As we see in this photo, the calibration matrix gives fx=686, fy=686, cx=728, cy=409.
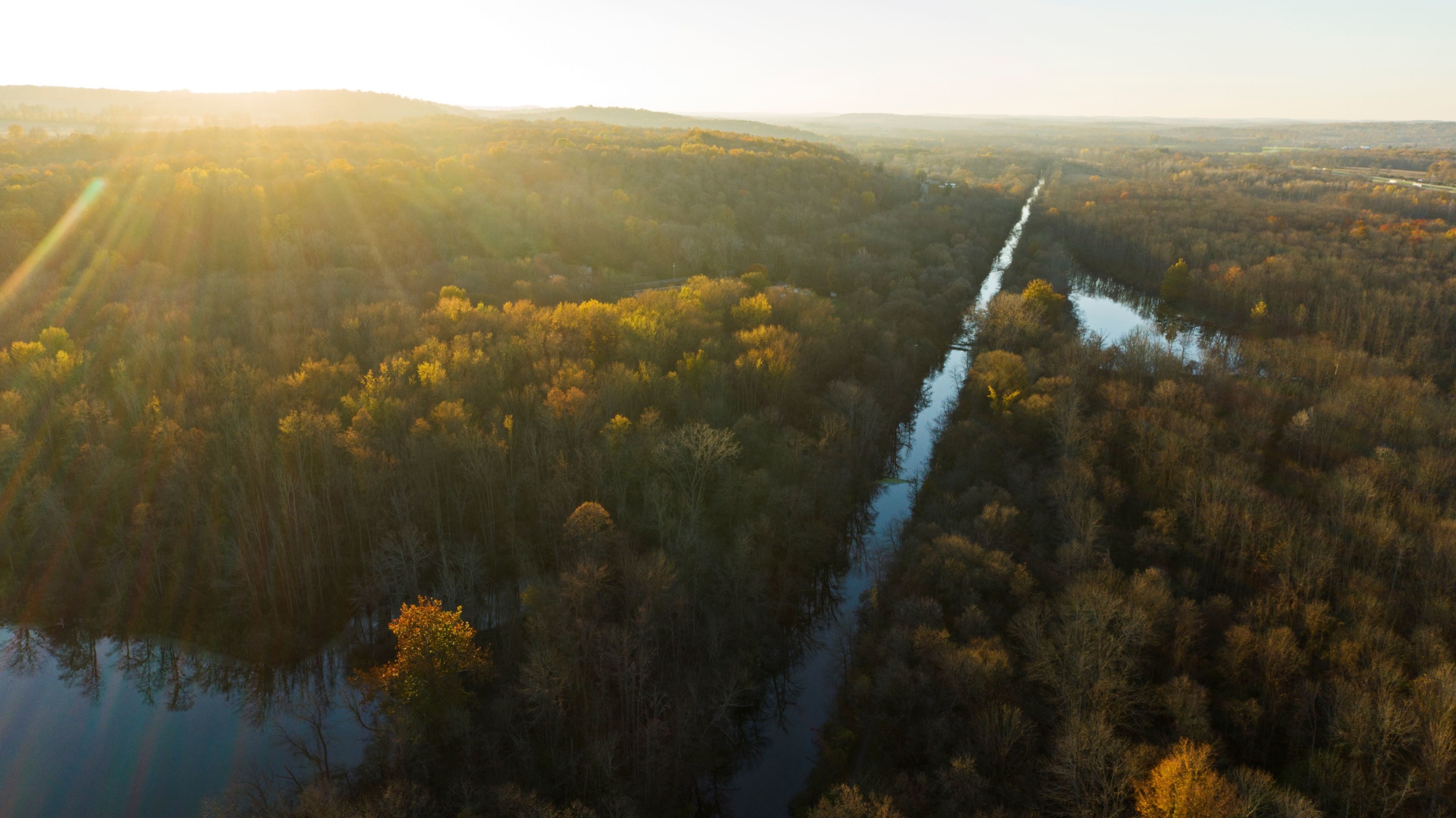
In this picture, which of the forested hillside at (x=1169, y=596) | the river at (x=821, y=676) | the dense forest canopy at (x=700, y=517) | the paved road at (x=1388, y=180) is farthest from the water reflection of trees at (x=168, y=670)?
the paved road at (x=1388, y=180)

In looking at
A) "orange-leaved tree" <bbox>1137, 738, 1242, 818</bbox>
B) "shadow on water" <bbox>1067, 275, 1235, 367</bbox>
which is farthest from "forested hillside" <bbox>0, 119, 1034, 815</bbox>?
"shadow on water" <bbox>1067, 275, 1235, 367</bbox>

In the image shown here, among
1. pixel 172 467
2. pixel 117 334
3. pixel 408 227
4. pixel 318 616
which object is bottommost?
pixel 318 616

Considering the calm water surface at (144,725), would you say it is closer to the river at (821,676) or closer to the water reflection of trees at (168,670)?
the water reflection of trees at (168,670)

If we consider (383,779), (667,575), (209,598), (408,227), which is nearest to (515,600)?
(667,575)

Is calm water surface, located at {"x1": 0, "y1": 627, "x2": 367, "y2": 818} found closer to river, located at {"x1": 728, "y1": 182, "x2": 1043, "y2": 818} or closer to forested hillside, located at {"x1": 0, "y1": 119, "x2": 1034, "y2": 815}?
forested hillside, located at {"x1": 0, "y1": 119, "x2": 1034, "y2": 815}

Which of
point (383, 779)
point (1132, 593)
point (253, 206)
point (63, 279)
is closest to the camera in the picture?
point (383, 779)

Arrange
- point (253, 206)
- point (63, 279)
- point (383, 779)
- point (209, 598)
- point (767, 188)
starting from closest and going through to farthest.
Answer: point (383, 779), point (209, 598), point (63, 279), point (253, 206), point (767, 188)

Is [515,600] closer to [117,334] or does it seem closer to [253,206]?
[117,334]

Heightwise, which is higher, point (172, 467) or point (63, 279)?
point (63, 279)
